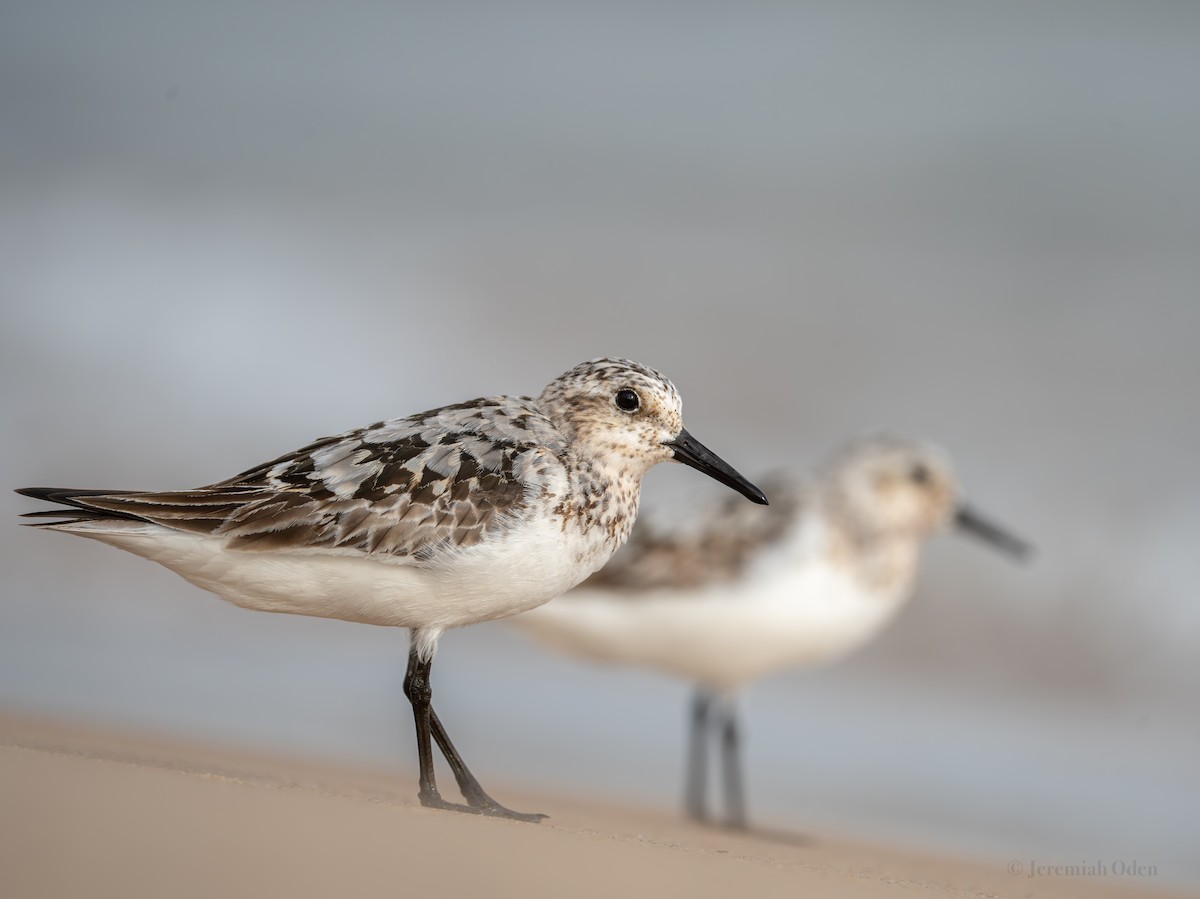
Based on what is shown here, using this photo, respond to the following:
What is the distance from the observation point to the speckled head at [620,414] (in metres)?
3.77

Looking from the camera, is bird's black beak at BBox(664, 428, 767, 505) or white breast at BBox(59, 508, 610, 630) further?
bird's black beak at BBox(664, 428, 767, 505)

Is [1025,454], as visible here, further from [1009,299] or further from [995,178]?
[995,178]

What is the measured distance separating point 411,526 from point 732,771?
362cm

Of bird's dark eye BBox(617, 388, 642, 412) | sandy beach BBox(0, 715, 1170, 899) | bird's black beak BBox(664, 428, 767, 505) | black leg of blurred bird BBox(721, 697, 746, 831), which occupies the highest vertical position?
bird's dark eye BBox(617, 388, 642, 412)

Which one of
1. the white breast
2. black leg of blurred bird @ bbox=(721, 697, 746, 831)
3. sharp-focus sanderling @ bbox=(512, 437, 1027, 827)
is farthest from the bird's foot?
sharp-focus sanderling @ bbox=(512, 437, 1027, 827)

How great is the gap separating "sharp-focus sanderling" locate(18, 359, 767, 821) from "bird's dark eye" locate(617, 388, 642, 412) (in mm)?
59

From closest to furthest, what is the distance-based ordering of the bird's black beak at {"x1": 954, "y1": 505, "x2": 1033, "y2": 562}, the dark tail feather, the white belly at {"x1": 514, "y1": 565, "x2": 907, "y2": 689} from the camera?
the dark tail feather
the white belly at {"x1": 514, "y1": 565, "x2": 907, "y2": 689}
the bird's black beak at {"x1": 954, "y1": 505, "x2": 1033, "y2": 562}

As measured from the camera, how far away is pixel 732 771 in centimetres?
670

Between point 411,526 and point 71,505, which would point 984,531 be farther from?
point 71,505

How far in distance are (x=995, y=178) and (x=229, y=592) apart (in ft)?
38.8

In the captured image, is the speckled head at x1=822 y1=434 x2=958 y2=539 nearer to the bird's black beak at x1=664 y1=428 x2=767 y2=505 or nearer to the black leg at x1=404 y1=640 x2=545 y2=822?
the bird's black beak at x1=664 y1=428 x2=767 y2=505

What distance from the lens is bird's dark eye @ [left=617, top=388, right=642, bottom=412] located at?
379 cm

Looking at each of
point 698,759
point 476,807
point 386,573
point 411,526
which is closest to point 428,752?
point 476,807

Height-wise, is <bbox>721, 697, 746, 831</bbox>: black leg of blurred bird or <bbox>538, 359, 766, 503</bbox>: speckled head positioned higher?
<bbox>538, 359, 766, 503</bbox>: speckled head
